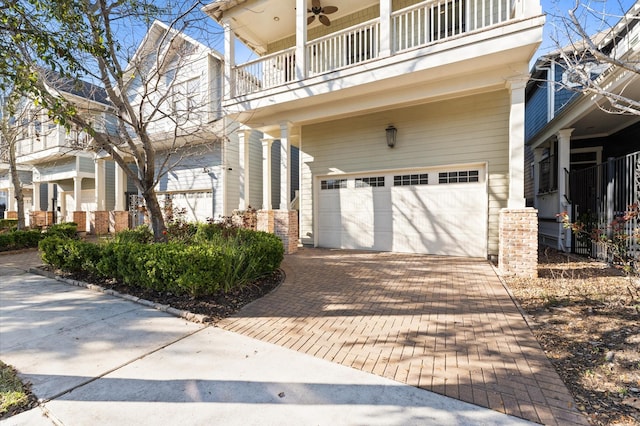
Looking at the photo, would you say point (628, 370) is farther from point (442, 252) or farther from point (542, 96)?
point (542, 96)

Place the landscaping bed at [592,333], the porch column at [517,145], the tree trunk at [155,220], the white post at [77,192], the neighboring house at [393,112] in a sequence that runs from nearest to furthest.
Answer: the landscaping bed at [592,333] → the porch column at [517,145] → the neighboring house at [393,112] → the tree trunk at [155,220] → the white post at [77,192]

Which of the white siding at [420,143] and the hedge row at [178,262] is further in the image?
the white siding at [420,143]

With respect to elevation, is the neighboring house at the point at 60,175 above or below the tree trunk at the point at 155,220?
above

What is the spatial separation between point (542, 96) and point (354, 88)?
318 inches

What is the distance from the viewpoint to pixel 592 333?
3.08 meters

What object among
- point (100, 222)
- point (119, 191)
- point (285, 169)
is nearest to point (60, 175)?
point (100, 222)

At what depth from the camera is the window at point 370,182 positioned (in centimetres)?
833

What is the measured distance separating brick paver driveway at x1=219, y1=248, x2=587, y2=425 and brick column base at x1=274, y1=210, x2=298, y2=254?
2.42 m

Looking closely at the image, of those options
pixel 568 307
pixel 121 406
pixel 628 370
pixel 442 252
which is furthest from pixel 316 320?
pixel 442 252

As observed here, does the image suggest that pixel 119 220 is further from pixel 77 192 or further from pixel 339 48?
pixel 339 48

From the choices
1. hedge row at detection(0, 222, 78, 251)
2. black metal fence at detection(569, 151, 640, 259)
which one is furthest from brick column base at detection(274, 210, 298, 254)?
black metal fence at detection(569, 151, 640, 259)

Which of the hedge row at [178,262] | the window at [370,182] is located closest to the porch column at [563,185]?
the window at [370,182]

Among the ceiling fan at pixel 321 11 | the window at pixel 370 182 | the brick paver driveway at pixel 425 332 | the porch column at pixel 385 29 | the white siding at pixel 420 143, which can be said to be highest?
the ceiling fan at pixel 321 11

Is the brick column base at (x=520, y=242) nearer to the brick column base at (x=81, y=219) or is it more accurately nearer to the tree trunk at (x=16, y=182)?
the tree trunk at (x=16, y=182)
